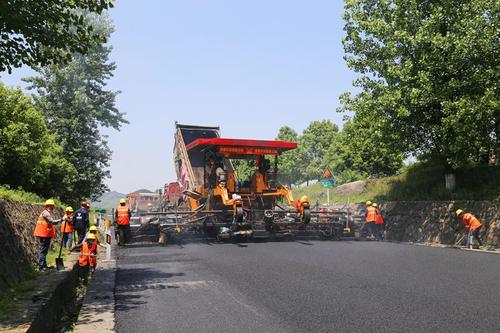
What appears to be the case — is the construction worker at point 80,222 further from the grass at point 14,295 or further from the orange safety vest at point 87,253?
the grass at point 14,295

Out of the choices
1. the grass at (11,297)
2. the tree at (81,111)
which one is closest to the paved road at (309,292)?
the grass at (11,297)

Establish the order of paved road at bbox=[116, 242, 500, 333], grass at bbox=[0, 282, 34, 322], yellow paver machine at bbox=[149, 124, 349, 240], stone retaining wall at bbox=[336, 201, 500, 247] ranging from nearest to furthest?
paved road at bbox=[116, 242, 500, 333] < grass at bbox=[0, 282, 34, 322] < yellow paver machine at bbox=[149, 124, 349, 240] < stone retaining wall at bbox=[336, 201, 500, 247]

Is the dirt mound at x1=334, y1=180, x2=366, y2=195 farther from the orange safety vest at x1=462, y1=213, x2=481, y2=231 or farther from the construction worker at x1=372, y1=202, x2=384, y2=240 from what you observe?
the orange safety vest at x1=462, y1=213, x2=481, y2=231

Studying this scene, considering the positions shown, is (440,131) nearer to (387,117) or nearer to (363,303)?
(387,117)

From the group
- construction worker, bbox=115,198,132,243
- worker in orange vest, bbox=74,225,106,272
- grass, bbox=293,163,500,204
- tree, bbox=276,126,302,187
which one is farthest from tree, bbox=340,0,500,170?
tree, bbox=276,126,302,187

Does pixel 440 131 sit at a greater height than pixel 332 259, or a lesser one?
greater

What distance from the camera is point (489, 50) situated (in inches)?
635

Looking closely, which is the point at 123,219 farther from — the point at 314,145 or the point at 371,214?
the point at 314,145

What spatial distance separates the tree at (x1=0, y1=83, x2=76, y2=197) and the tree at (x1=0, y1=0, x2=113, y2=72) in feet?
41.6

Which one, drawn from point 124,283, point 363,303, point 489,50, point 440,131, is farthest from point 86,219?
point 489,50

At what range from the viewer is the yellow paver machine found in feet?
50.8

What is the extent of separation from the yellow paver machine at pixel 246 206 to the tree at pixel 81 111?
14917 millimetres

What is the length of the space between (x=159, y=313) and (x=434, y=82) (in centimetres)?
1447

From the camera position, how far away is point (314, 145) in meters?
69.6
